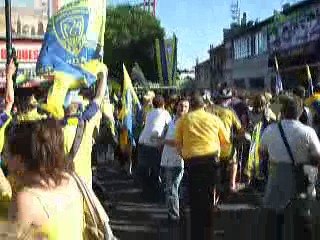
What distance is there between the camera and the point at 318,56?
36.2 meters

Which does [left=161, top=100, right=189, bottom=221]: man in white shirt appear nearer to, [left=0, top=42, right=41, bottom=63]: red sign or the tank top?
the tank top

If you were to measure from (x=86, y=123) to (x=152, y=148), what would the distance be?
5.21 meters

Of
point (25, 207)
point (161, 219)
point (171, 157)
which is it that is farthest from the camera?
point (161, 219)

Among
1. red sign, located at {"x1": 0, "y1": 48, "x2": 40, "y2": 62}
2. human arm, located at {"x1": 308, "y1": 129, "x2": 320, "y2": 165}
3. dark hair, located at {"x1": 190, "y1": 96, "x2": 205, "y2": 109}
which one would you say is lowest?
human arm, located at {"x1": 308, "y1": 129, "x2": 320, "y2": 165}

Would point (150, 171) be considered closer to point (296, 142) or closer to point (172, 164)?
point (172, 164)

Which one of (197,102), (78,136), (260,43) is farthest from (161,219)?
Result: (260,43)

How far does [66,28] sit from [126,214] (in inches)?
152

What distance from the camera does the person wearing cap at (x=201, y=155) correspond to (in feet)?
28.3

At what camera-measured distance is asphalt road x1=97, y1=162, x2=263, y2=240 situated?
9789 millimetres

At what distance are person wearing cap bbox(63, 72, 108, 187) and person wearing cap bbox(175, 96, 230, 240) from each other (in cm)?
159

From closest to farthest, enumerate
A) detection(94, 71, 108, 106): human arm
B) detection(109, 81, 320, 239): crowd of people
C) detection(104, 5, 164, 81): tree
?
detection(94, 71, 108, 106): human arm < detection(109, 81, 320, 239): crowd of people < detection(104, 5, 164, 81): tree

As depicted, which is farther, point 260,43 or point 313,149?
point 260,43

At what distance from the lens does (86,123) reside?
6719 mm

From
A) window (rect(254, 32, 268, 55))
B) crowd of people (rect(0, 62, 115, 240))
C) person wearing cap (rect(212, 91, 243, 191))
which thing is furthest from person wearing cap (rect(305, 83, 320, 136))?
window (rect(254, 32, 268, 55))
